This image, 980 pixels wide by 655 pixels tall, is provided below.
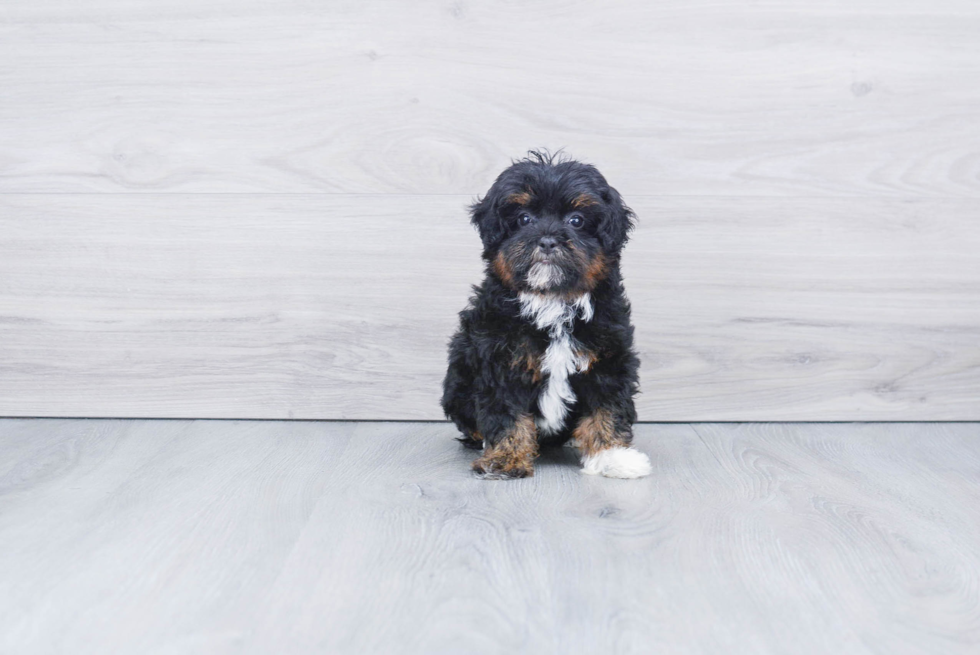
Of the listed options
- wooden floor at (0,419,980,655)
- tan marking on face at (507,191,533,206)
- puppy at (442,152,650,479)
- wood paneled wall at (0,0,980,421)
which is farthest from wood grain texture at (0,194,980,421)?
tan marking on face at (507,191,533,206)

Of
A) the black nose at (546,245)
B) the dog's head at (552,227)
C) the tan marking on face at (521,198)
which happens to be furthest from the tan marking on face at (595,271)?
the tan marking on face at (521,198)

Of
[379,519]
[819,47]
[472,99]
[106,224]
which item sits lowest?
[379,519]

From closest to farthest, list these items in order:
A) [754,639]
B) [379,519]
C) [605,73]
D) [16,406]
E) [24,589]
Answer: [754,639], [24,589], [379,519], [605,73], [16,406]

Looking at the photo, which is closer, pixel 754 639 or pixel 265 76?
pixel 754 639

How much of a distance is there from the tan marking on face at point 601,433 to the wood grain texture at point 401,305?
56 cm

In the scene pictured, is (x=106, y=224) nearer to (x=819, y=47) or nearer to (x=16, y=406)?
(x=16, y=406)

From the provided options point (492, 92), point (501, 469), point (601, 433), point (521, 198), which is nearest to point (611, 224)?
point (521, 198)

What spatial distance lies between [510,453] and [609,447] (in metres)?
0.25

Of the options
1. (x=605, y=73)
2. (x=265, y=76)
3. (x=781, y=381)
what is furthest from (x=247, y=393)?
(x=781, y=381)

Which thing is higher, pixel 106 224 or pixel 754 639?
pixel 106 224

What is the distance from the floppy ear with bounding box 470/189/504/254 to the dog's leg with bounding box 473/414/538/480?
430 mm

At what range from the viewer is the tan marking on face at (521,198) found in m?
1.95

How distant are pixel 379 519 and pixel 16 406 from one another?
5.11 ft

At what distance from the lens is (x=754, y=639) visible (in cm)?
127
